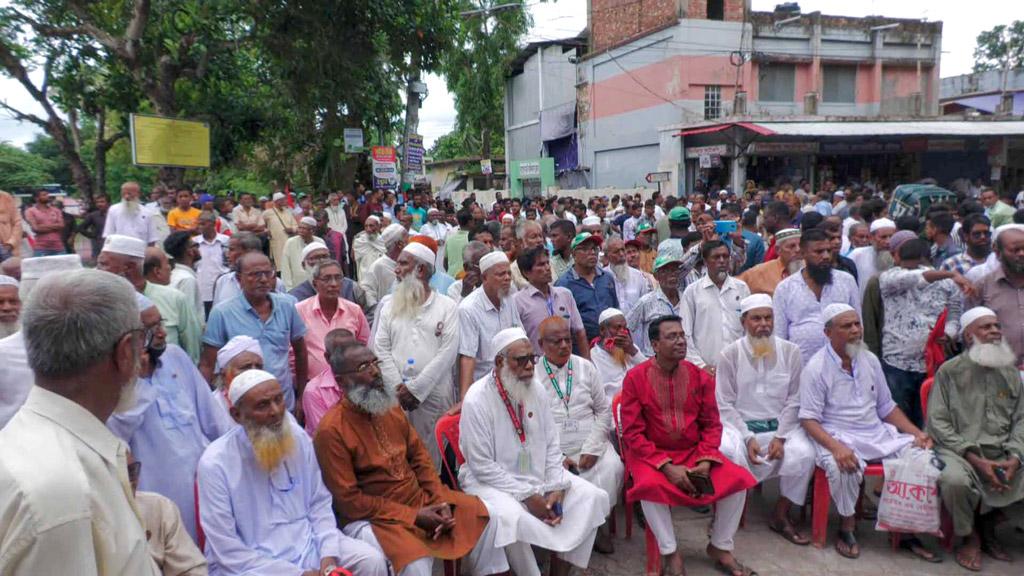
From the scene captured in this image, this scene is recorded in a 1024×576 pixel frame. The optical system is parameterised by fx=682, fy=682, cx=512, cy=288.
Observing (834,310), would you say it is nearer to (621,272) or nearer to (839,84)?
(621,272)

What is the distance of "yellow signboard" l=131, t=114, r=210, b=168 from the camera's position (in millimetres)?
11148

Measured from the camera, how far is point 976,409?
4375mm

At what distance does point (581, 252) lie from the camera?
5.61 meters

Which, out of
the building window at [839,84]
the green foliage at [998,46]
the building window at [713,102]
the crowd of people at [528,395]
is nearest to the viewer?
the crowd of people at [528,395]

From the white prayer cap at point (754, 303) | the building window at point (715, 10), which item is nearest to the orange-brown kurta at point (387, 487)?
the white prayer cap at point (754, 303)

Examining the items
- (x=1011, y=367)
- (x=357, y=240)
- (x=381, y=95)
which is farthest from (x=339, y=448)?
(x=381, y=95)

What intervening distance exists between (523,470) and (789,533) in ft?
6.17

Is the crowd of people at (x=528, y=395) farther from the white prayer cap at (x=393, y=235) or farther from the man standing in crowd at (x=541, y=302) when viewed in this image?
the white prayer cap at (x=393, y=235)

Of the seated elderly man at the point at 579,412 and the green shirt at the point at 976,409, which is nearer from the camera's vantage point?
the green shirt at the point at 976,409

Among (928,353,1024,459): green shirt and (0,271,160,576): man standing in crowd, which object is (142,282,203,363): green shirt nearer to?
(0,271,160,576): man standing in crowd

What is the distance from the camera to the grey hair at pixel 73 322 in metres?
1.47

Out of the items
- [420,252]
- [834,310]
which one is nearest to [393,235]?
[420,252]

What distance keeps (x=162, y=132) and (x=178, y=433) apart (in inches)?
387

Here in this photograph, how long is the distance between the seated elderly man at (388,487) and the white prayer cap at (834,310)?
8.73 ft
